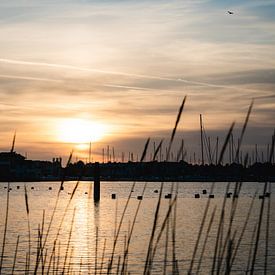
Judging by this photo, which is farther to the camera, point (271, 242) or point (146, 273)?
point (271, 242)

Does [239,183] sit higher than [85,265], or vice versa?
[239,183]

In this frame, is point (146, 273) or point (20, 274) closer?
point (146, 273)

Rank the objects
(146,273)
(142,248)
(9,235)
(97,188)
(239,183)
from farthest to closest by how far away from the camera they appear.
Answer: (97,188), (9,235), (142,248), (146,273), (239,183)

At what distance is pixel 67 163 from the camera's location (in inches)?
257

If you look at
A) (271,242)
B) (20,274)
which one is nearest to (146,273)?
(20,274)

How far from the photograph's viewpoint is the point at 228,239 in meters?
6.77

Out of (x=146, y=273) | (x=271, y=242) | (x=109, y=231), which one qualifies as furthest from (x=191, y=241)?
(x=146, y=273)

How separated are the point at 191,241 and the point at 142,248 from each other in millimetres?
6012

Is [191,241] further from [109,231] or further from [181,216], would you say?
[181,216]

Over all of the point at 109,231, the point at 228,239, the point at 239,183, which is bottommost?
the point at 109,231

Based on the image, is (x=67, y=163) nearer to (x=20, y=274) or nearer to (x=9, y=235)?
(x=20, y=274)

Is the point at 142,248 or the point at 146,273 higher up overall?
the point at 146,273

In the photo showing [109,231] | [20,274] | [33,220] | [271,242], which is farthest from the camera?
[33,220]

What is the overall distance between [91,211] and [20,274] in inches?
2357
